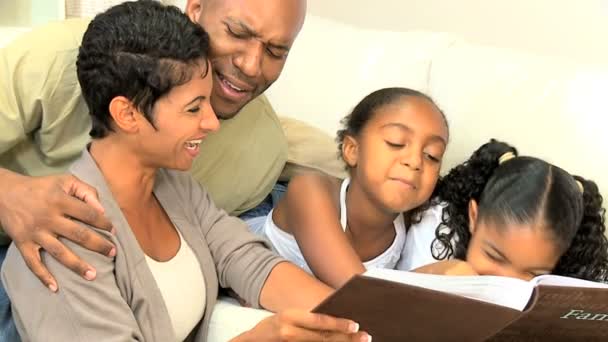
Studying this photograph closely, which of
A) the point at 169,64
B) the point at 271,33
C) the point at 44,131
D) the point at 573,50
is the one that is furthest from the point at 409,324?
the point at 573,50

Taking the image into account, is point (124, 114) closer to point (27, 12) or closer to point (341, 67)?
point (341, 67)

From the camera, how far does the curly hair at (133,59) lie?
1.10 meters

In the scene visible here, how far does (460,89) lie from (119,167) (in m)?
0.84

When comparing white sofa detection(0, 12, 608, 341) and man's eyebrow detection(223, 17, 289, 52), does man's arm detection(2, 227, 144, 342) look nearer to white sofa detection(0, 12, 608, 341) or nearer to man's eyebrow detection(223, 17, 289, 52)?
white sofa detection(0, 12, 608, 341)

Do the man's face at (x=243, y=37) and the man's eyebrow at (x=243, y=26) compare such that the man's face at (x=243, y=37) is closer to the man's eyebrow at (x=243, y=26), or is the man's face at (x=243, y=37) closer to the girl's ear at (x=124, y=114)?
the man's eyebrow at (x=243, y=26)

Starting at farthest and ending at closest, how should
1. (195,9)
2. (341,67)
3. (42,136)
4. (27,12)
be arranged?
(27,12)
(341,67)
(195,9)
(42,136)

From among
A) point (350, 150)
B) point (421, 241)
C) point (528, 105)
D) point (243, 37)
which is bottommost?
point (421, 241)

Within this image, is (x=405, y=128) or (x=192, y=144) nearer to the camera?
(x=192, y=144)

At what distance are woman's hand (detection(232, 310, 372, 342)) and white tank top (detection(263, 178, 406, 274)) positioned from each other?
42 cm

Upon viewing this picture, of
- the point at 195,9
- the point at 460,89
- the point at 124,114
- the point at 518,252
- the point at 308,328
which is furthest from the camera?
the point at 460,89

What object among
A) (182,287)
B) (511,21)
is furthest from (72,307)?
(511,21)

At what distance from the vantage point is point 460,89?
1680mm

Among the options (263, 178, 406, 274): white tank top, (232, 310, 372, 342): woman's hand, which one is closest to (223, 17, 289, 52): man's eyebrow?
(263, 178, 406, 274): white tank top

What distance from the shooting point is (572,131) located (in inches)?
60.5
